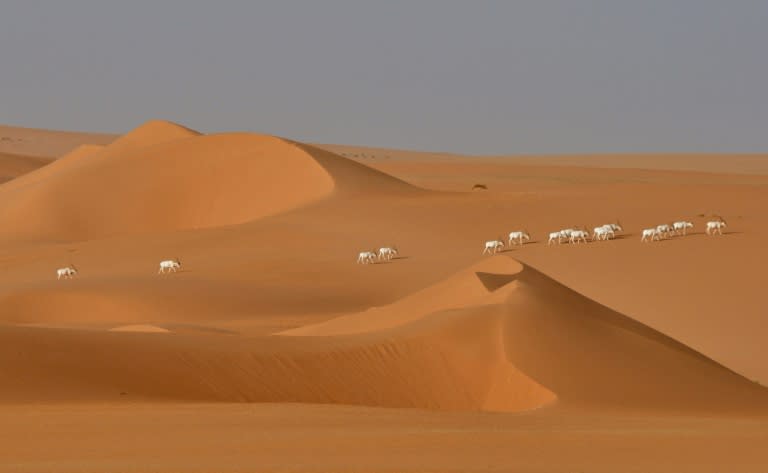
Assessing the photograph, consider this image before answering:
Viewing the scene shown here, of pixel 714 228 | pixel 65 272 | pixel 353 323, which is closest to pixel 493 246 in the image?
pixel 714 228

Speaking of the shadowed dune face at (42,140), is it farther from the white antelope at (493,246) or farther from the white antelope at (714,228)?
the white antelope at (714,228)

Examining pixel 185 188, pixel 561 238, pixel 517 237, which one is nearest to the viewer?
pixel 561 238

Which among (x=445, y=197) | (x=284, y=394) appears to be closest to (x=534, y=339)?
(x=284, y=394)

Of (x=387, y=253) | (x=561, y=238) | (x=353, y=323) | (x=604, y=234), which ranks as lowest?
(x=387, y=253)

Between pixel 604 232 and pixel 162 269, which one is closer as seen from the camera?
pixel 162 269

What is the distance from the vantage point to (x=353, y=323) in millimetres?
22984

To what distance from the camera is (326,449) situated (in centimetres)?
1079

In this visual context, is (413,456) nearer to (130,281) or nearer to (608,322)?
(608,322)

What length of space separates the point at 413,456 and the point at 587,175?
77.2 metres

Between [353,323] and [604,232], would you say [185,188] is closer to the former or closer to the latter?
[604,232]

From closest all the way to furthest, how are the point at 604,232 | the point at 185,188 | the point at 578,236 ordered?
the point at 604,232 → the point at 578,236 → the point at 185,188

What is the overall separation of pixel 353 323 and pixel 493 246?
16.5m

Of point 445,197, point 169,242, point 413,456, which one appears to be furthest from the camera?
Result: point 445,197

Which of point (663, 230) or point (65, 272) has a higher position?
point (663, 230)
